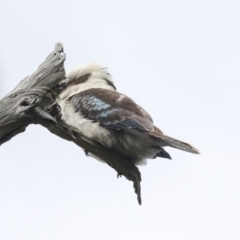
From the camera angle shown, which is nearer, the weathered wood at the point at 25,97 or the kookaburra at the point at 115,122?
the weathered wood at the point at 25,97

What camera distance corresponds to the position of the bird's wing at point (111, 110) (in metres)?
6.23

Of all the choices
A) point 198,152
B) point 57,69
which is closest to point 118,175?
point 198,152

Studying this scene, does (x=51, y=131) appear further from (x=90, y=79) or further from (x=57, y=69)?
(x=90, y=79)

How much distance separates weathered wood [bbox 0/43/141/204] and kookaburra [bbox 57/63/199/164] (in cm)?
19

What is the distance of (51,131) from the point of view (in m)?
5.29

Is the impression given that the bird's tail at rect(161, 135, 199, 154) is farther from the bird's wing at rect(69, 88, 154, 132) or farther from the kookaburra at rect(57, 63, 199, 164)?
the bird's wing at rect(69, 88, 154, 132)

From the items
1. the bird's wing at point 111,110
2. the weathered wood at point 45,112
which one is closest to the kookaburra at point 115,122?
the bird's wing at point 111,110

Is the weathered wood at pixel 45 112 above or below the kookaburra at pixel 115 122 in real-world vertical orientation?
above

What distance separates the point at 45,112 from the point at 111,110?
1.41 metres

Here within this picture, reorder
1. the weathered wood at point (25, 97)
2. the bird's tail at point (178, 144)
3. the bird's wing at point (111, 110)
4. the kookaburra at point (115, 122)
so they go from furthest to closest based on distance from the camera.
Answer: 1. the bird's wing at point (111, 110)
2. the kookaburra at point (115, 122)
3. the bird's tail at point (178, 144)
4. the weathered wood at point (25, 97)

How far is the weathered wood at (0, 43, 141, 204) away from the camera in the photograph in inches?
193

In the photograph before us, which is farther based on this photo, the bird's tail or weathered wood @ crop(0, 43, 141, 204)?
the bird's tail

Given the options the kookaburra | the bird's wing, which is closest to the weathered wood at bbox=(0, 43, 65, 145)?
the kookaburra

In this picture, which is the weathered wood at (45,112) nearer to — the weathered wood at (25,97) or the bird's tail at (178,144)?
the weathered wood at (25,97)
